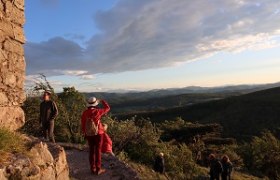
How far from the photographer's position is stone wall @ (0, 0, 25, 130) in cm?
812

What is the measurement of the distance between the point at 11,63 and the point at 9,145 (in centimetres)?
198

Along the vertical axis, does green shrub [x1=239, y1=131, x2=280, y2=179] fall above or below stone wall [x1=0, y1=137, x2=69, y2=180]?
below

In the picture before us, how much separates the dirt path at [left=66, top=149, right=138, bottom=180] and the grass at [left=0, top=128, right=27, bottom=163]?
2900 mm

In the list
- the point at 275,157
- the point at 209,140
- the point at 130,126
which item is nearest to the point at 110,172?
the point at 130,126

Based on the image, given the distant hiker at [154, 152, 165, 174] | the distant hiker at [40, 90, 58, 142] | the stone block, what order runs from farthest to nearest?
the distant hiker at [154, 152, 165, 174] → the distant hiker at [40, 90, 58, 142] → the stone block

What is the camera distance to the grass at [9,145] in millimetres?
6805

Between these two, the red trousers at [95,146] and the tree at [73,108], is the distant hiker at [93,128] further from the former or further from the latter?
the tree at [73,108]

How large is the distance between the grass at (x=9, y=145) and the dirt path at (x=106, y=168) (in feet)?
9.51

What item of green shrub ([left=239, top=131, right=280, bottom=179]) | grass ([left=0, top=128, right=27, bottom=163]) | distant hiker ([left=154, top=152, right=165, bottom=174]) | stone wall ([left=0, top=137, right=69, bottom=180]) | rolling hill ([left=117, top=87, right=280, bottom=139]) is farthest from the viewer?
rolling hill ([left=117, top=87, right=280, bottom=139])

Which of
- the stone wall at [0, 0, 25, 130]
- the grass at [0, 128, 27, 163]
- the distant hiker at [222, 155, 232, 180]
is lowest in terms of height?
the distant hiker at [222, 155, 232, 180]

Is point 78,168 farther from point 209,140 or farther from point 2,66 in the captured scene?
point 209,140

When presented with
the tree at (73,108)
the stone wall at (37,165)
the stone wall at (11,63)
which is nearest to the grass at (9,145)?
the stone wall at (37,165)

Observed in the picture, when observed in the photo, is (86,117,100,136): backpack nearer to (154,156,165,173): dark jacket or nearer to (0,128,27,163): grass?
(0,128,27,163): grass

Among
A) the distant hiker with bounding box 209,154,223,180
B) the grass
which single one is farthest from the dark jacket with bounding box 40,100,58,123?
the distant hiker with bounding box 209,154,223,180
